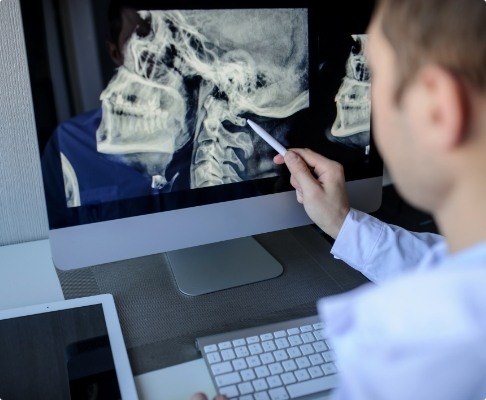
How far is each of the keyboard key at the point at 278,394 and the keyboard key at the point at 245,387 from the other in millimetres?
19

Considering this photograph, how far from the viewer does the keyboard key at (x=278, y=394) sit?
1.58 ft

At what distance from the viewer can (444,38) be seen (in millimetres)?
346

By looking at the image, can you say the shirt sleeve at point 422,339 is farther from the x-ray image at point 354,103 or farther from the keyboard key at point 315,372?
the x-ray image at point 354,103

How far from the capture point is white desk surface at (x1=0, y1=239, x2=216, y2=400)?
19.9 inches

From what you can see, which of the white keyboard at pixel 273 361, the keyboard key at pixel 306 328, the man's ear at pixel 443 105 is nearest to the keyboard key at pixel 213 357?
the white keyboard at pixel 273 361

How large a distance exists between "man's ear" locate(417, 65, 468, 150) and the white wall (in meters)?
0.60

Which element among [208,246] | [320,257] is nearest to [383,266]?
[320,257]

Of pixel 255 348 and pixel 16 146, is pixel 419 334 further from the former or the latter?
pixel 16 146

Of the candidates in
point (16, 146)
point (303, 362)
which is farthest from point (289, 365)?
point (16, 146)

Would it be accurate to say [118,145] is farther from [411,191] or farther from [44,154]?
[411,191]

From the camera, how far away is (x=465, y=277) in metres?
0.32

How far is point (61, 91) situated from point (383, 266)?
456 mm

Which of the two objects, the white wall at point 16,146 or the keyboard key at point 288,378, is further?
the white wall at point 16,146

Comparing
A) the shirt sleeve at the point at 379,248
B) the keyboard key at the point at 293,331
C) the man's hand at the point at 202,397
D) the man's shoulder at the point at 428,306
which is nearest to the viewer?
the man's shoulder at the point at 428,306
